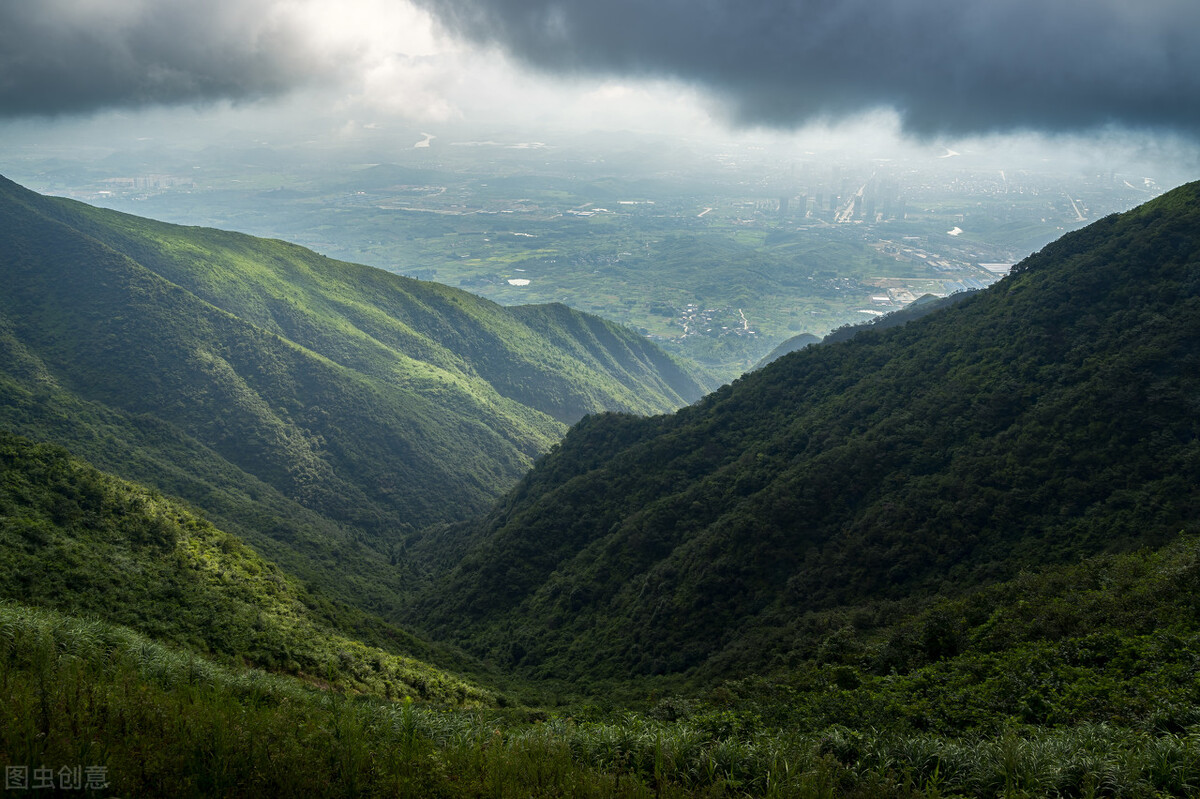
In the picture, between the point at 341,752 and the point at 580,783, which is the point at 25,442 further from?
the point at 580,783

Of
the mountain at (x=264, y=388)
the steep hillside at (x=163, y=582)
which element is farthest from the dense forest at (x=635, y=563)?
Answer: the mountain at (x=264, y=388)

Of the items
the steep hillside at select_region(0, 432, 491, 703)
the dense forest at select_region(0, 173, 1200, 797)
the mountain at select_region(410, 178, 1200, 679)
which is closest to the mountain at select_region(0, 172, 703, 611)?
the dense forest at select_region(0, 173, 1200, 797)

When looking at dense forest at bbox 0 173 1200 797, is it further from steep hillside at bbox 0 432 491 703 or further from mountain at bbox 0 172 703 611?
mountain at bbox 0 172 703 611

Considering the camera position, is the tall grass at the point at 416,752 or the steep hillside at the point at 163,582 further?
the steep hillside at the point at 163,582

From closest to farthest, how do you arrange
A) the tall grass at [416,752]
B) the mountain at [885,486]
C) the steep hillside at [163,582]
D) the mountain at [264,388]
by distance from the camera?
the tall grass at [416,752] < the steep hillside at [163,582] < the mountain at [885,486] < the mountain at [264,388]

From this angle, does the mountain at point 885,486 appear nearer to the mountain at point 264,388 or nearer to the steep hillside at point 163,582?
the steep hillside at point 163,582
